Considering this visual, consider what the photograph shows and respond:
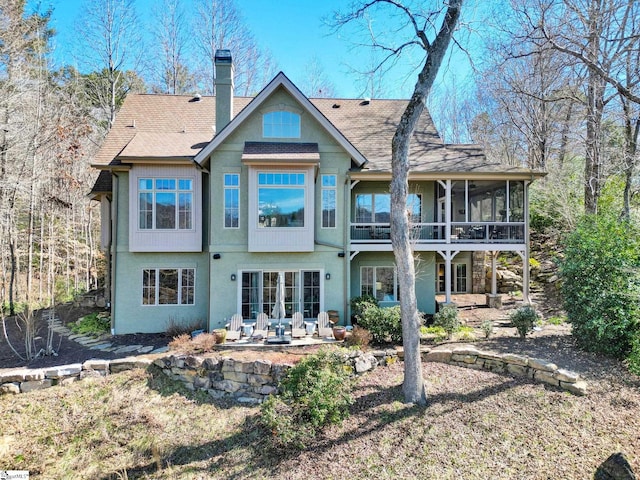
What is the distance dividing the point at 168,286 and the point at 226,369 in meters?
4.87

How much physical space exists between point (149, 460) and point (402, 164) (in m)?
7.17

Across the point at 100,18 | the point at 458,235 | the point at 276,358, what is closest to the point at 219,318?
the point at 276,358

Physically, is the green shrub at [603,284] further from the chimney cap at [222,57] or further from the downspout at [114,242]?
the downspout at [114,242]

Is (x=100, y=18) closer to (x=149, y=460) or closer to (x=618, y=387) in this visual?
(x=149, y=460)

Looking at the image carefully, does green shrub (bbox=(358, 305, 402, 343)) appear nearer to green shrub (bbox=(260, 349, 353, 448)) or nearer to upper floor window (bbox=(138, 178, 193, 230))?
green shrub (bbox=(260, 349, 353, 448))

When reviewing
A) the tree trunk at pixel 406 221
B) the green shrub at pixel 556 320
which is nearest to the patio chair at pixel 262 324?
the tree trunk at pixel 406 221

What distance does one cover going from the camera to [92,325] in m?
11.6

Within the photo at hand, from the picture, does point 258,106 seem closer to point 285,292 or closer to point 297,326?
point 285,292

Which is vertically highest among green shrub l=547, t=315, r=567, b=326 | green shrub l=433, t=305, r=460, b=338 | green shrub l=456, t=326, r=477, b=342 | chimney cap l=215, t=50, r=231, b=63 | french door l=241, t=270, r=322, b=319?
chimney cap l=215, t=50, r=231, b=63

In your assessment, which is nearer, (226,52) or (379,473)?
(379,473)

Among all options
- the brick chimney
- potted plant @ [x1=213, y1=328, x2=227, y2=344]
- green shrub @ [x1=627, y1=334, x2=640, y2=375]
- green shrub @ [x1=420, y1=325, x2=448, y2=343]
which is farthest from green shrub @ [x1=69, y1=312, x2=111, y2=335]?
green shrub @ [x1=627, y1=334, x2=640, y2=375]

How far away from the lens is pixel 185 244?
1106cm

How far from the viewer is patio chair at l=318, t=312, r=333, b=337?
9.70m

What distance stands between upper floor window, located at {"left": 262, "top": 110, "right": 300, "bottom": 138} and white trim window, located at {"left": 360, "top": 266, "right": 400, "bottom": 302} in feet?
18.1
